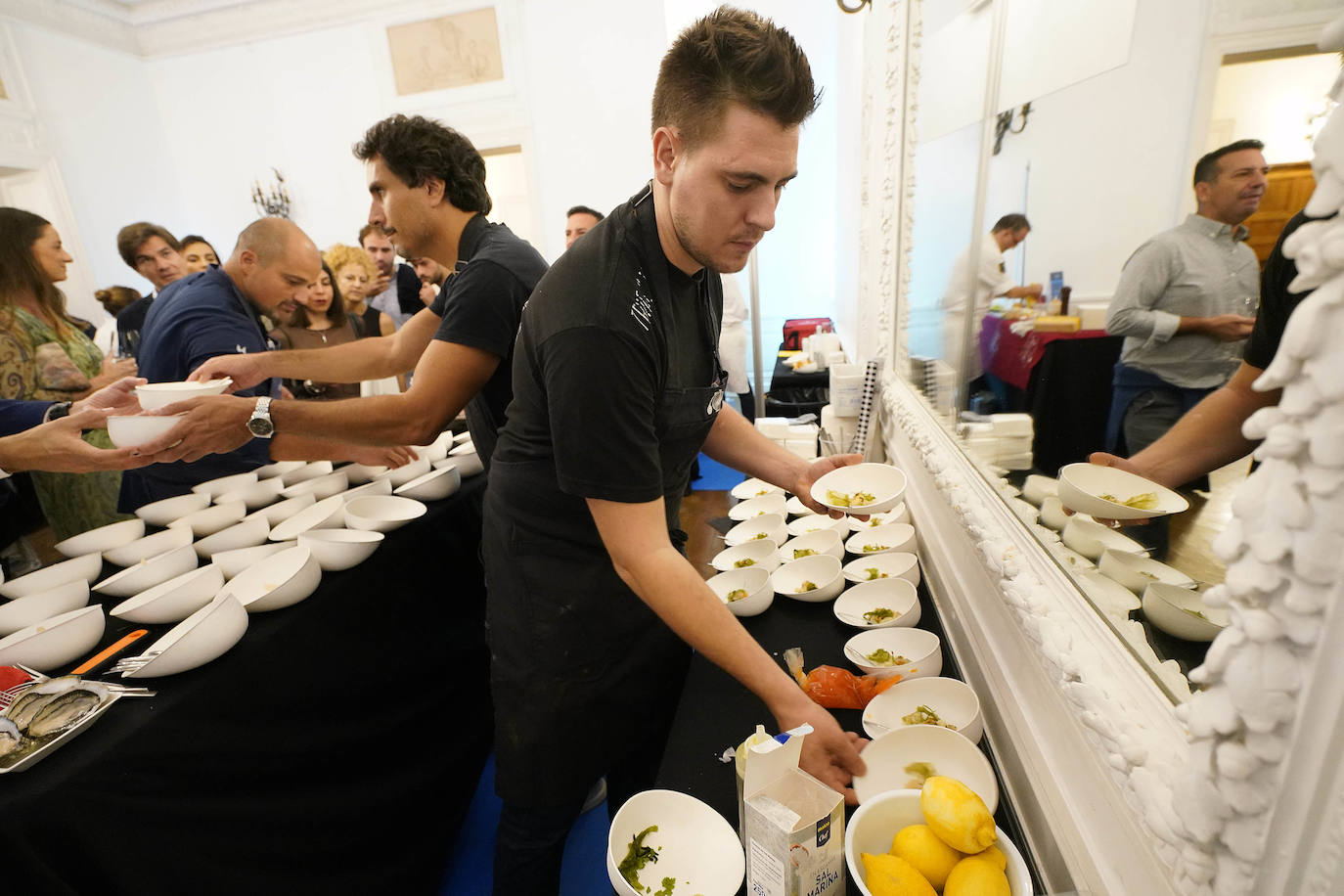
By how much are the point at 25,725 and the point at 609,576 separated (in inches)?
36.0

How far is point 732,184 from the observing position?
2.78ft

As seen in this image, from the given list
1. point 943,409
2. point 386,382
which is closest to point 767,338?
point 386,382

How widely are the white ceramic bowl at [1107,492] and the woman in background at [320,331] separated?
3.06m

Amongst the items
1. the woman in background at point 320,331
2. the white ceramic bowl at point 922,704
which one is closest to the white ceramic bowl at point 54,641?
the white ceramic bowl at point 922,704

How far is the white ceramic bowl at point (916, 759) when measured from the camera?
2.74 ft

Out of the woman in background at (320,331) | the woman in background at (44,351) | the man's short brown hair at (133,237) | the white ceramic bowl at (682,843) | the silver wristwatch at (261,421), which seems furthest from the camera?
the man's short brown hair at (133,237)

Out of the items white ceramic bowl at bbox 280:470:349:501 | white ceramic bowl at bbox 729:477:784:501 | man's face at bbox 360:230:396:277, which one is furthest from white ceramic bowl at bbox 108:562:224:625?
man's face at bbox 360:230:396:277

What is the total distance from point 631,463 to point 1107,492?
0.55 m

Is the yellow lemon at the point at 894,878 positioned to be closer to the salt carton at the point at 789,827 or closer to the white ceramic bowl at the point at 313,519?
the salt carton at the point at 789,827

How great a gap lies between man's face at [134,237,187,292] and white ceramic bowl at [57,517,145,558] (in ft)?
7.70

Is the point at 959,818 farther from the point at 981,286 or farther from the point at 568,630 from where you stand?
the point at 981,286

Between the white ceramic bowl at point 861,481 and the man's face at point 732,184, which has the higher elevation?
the man's face at point 732,184

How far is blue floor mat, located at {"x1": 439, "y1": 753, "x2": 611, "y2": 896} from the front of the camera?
1615 mm

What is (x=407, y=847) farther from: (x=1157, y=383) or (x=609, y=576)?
(x=1157, y=383)
